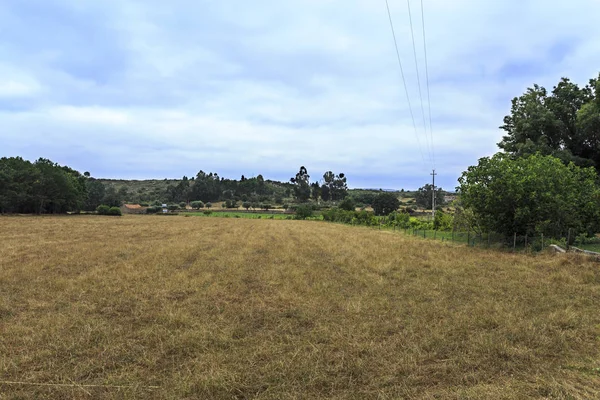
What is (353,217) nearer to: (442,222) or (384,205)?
(442,222)

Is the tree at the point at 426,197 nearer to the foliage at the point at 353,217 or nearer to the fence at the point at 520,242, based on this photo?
the foliage at the point at 353,217

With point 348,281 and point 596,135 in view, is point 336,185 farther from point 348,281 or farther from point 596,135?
point 348,281

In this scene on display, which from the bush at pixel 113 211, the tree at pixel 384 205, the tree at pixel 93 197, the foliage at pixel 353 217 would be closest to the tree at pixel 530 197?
the foliage at pixel 353 217

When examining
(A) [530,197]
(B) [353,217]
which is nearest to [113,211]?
(B) [353,217]

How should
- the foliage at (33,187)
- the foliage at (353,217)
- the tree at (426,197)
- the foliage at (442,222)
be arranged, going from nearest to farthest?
the foliage at (442,222), the foliage at (33,187), the foliage at (353,217), the tree at (426,197)

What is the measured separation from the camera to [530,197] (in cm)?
1930

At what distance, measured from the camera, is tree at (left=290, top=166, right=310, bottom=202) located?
146 m

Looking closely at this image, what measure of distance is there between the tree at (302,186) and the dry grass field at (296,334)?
133m

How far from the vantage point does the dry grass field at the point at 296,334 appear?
14.7 feet

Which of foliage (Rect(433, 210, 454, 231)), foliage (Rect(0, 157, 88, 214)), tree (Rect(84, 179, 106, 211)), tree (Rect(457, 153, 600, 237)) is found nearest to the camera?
tree (Rect(457, 153, 600, 237))

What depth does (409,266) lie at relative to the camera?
14641mm

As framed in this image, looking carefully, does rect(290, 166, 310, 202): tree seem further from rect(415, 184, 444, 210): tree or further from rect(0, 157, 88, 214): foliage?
rect(0, 157, 88, 214): foliage

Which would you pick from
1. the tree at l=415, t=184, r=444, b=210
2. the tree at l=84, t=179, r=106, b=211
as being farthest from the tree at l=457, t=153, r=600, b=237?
the tree at l=415, t=184, r=444, b=210

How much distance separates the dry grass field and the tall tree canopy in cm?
2253
